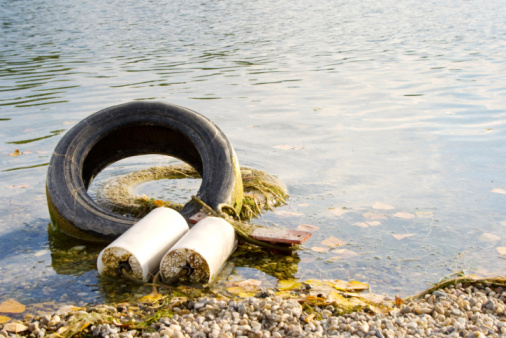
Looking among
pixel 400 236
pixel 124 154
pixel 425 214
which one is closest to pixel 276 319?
pixel 400 236

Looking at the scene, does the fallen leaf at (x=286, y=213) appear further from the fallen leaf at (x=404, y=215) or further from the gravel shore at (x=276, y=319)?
the gravel shore at (x=276, y=319)

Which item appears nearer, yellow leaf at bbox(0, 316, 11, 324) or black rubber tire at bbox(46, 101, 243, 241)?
yellow leaf at bbox(0, 316, 11, 324)

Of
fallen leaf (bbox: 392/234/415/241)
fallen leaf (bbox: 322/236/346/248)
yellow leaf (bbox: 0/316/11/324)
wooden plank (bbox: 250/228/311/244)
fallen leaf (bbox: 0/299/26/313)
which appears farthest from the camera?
fallen leaf (bbox: 392/234/415/241)

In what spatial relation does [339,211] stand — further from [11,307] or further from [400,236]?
[11,307]

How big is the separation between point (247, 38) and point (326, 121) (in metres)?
14.4

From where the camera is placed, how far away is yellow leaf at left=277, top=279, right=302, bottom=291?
4.35 m

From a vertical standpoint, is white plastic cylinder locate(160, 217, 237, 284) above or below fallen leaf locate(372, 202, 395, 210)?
above

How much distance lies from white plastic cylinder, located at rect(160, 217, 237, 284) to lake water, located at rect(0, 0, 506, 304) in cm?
33

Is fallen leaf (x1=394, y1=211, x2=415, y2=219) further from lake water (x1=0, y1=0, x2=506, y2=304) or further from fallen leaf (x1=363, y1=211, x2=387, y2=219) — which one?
fallen leaf (x1=363, y1=211, x2=387, y2=219)

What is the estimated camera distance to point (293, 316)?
3650 millimetres

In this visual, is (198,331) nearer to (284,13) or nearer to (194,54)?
(194,54)

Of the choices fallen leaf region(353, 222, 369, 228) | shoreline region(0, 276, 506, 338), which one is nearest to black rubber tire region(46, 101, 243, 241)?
fallen leaf region(353, 222, 369, 228)

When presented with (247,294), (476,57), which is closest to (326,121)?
(247,294)

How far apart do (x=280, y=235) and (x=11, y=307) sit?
7.54 ft
